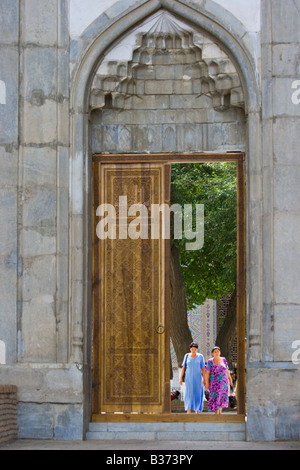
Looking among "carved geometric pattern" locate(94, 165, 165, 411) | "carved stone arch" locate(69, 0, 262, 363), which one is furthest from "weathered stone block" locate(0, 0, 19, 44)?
"carved geometric pattern" locate(94, 165, 165, 411)

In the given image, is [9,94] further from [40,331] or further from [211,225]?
[211,225]

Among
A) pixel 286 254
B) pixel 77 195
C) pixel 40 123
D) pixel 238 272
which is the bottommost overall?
pixel 238 272

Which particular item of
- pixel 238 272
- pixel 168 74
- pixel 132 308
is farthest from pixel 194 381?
pixel 168 74

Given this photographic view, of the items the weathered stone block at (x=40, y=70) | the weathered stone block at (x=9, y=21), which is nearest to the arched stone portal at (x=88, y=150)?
the weathered stone block at (x=40, y=70)

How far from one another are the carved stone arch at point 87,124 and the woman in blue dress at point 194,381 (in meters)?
2.36

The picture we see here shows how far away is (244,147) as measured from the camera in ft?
42.4

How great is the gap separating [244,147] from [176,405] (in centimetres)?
1020

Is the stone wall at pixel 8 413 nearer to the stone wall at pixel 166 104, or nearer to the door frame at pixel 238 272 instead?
the door frame at pixel 238 272

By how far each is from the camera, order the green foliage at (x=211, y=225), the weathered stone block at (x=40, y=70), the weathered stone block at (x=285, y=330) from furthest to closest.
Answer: the green foliage at (x=211, y=225) → the weathered stone block at (x=40, y=70) → the weathered stone block at (x=285, y=330)

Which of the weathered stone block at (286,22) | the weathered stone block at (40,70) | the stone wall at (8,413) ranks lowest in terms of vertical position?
the stone wall at (8,413)

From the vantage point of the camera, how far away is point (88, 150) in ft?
42.0

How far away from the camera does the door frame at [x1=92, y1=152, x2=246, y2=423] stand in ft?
41.1

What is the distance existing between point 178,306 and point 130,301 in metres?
9.19

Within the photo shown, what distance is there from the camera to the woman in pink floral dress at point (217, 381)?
13.8 metres
